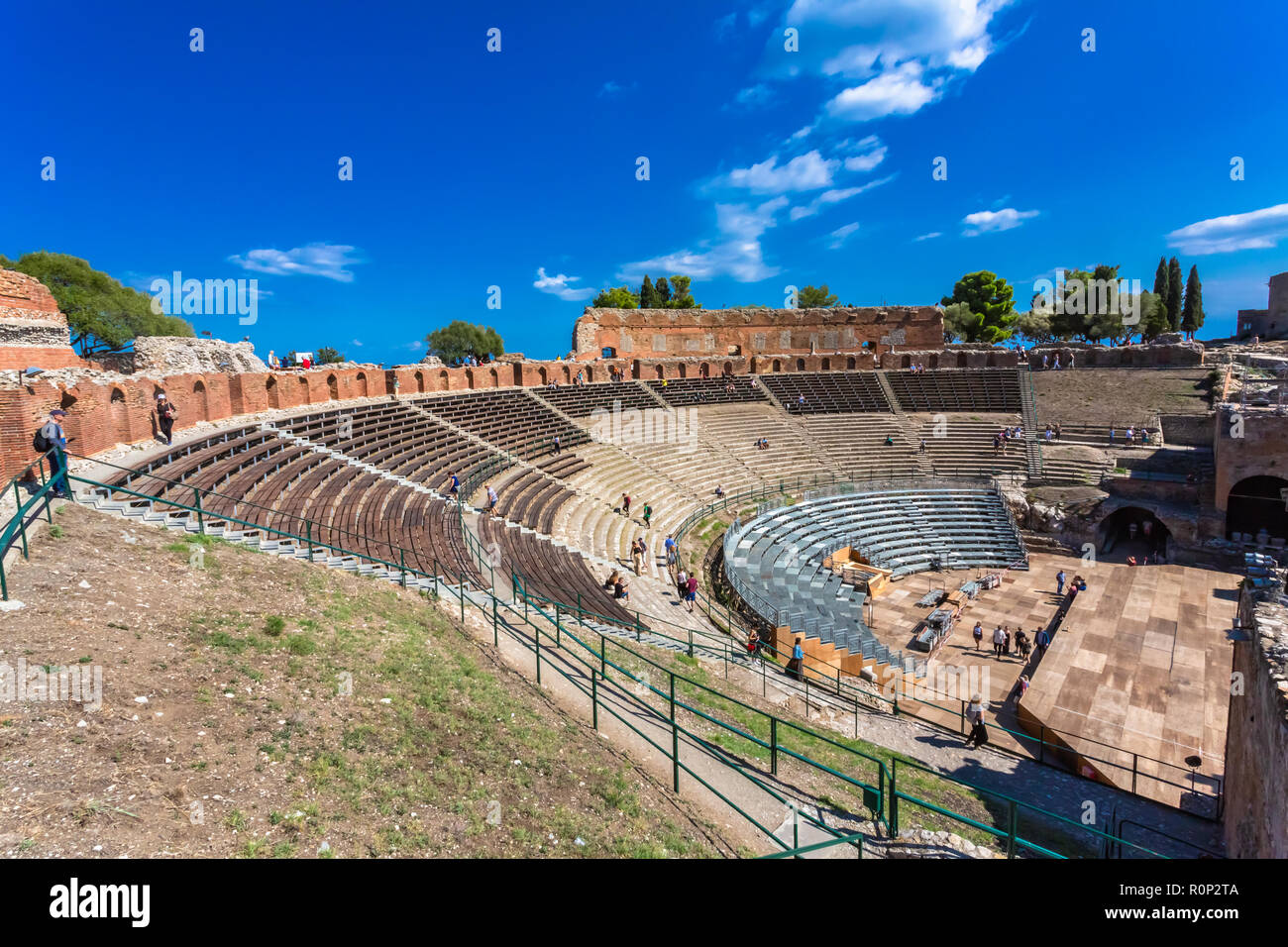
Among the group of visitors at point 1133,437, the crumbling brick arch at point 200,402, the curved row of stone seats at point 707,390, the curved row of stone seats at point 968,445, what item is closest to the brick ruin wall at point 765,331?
the curved row of stone seats at point 707,390

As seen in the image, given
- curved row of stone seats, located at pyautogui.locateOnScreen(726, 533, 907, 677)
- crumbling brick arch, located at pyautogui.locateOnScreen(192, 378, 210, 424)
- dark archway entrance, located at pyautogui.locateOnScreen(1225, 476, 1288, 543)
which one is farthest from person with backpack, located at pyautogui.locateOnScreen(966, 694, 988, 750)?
crumbling brick arch, located at pyautogui.locateOnScreen(192, 378, 210, 424)

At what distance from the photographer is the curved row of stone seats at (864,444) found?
30.1 metres

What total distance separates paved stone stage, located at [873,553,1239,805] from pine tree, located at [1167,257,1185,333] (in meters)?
50.4

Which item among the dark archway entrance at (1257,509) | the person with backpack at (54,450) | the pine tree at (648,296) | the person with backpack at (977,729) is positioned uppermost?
the pine tree at (648,296)

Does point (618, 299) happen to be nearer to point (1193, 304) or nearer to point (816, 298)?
point (816, 298)

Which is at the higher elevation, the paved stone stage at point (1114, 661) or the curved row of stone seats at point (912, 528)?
the curved row of stone seats at point (912, 528)

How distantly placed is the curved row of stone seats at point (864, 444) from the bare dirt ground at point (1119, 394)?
7.78 metres

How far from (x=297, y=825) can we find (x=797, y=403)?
34.7 m

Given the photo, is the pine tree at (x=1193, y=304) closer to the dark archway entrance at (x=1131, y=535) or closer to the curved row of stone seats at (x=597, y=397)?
the dark archway entrance at (x=1131, y=535)

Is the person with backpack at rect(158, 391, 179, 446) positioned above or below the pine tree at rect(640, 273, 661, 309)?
below

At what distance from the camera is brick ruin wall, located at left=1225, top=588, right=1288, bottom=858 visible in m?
5.73

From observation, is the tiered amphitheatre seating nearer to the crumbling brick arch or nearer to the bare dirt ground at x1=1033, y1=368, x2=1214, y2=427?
the bare dirt ground at x1=1033, y1=368, x2=1214, y2=427
